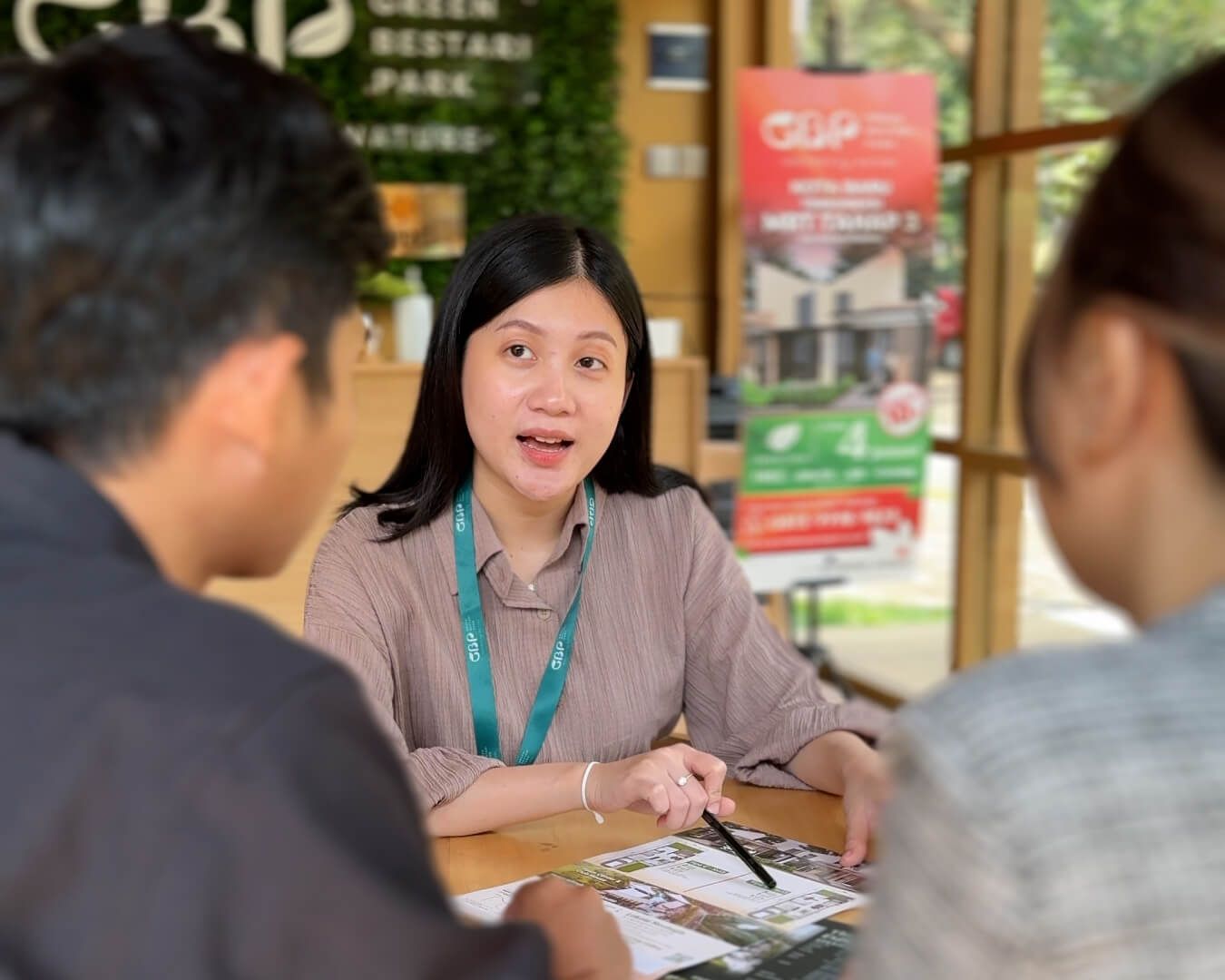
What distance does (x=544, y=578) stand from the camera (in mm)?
1912

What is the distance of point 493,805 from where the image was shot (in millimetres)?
1553

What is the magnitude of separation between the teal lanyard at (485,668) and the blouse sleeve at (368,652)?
8 centimetres

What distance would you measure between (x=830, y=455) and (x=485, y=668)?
2.78 meters

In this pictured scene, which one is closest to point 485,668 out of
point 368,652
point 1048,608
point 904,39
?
point 368,652

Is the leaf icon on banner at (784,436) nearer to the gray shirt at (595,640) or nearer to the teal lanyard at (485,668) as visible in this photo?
the gray shirt at (595,640)

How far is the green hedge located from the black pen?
3.88 m

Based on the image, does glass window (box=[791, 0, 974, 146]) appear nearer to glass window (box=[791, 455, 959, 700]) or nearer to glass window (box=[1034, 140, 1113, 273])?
glass window (box=[1034, 140, 1113, 273])

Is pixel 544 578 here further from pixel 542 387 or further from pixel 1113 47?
pixel 1113 47

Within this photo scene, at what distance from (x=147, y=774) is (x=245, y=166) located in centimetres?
34

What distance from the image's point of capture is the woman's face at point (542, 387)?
183 cm

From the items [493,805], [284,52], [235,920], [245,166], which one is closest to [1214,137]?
[245,166]

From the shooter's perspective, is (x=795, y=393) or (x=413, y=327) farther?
(x=413, y=327)

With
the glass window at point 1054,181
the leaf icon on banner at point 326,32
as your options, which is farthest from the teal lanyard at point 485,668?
the leaf icon on banner at point 326,32

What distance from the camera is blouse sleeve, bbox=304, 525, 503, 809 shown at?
1590mm
